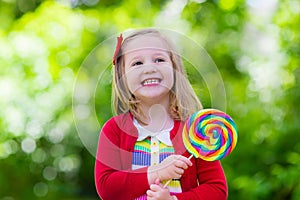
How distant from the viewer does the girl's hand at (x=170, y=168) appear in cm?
207

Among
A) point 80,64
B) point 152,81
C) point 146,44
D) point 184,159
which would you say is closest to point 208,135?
point 184,159

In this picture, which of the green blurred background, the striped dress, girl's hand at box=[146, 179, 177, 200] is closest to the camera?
girl's hand at box=[146, 179, 177, 200]

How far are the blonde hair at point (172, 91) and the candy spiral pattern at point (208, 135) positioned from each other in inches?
2.7

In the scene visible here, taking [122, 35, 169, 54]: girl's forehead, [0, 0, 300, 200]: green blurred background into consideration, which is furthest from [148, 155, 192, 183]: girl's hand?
[0, 0, 300, 200]: green blurred background

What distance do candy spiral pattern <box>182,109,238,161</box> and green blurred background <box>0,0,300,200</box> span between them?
2.89 meters

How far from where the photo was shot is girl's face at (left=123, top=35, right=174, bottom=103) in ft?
7.06

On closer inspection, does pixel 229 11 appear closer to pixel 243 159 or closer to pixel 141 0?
pixel 141 0

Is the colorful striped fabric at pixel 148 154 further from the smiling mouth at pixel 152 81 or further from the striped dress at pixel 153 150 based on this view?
the smiling mouth at pixel 152 81

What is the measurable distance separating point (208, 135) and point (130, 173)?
28 cm

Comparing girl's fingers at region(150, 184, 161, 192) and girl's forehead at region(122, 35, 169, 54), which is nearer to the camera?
girl's fingers at region(150, 184, 161, 192)

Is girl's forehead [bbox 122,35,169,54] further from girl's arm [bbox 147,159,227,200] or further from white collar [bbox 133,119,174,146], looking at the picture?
girl's arm [bbox 147,159,227,200]

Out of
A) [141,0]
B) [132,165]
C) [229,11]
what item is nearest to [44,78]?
[141,0]

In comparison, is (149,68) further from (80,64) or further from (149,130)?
(80,64)

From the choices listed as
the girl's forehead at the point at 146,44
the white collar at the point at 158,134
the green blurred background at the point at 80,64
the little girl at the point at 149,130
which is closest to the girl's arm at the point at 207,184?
the little girl at the point at 149,130
